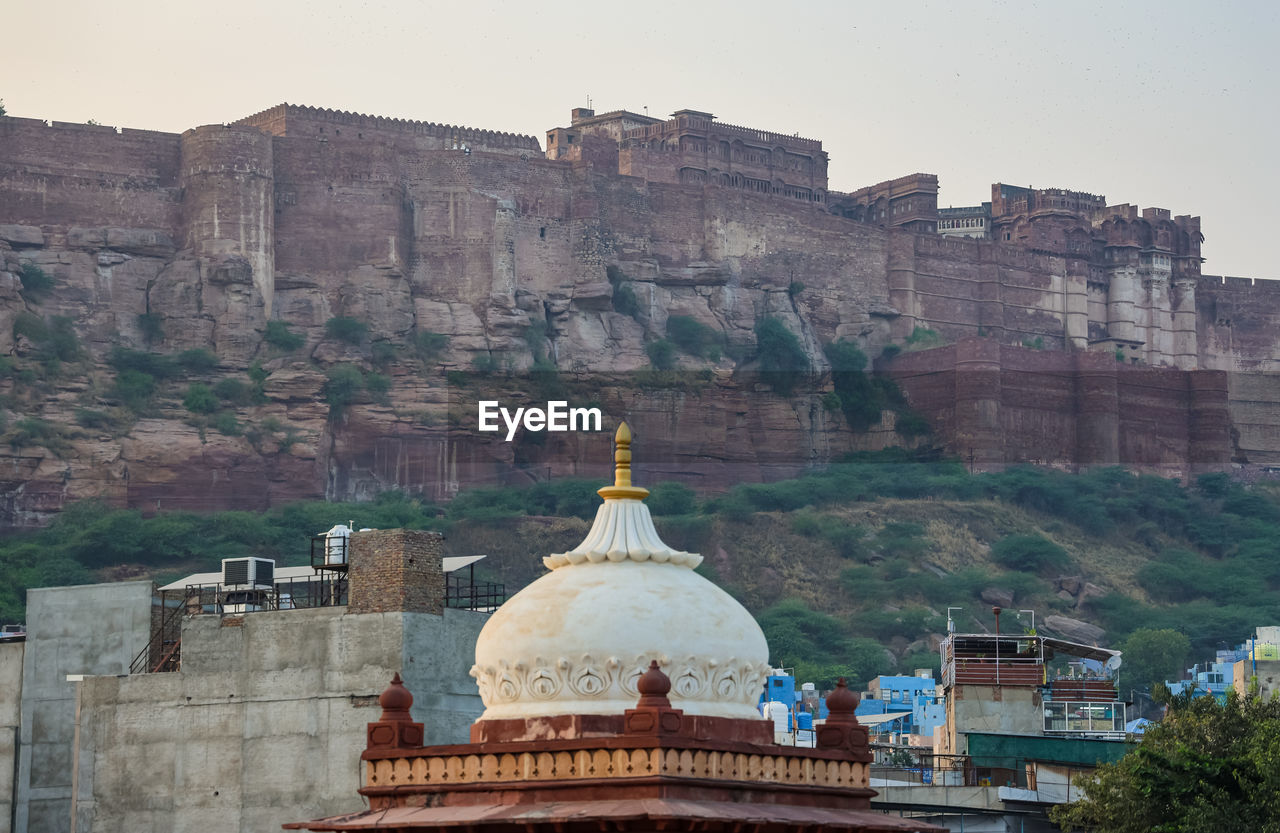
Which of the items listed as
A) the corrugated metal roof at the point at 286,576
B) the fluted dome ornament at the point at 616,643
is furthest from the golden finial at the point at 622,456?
the corrugated metal roof at the point at 286,576

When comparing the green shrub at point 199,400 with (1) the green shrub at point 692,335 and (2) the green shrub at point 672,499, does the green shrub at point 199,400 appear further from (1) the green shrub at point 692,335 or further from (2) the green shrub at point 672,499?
(1) the green shrub at point 692,335

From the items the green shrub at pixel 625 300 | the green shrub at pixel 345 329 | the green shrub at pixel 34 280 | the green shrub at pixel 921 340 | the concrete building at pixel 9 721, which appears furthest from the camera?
the green shrub at pixel 921 340

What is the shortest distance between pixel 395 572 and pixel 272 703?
8.04 feet

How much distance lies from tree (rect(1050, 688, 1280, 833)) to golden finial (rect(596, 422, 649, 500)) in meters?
9.52

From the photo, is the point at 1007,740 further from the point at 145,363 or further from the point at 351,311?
the point at 145,363

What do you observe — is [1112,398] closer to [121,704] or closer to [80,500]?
[80,500]

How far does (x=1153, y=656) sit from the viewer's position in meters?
82.9

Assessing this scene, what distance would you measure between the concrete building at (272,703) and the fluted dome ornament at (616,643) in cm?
1628

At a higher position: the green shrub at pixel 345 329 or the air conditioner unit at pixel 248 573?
the green shrub at pixel 345 329

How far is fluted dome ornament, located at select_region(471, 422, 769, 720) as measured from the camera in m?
17.5

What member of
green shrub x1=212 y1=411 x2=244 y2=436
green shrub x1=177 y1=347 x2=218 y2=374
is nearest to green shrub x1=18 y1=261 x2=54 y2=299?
green shrub x1=177 y1=347 x2=218 y2=374

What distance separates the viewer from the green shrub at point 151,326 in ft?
277

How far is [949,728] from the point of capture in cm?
3916

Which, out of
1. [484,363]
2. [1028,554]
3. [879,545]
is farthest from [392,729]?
[1028,554]
